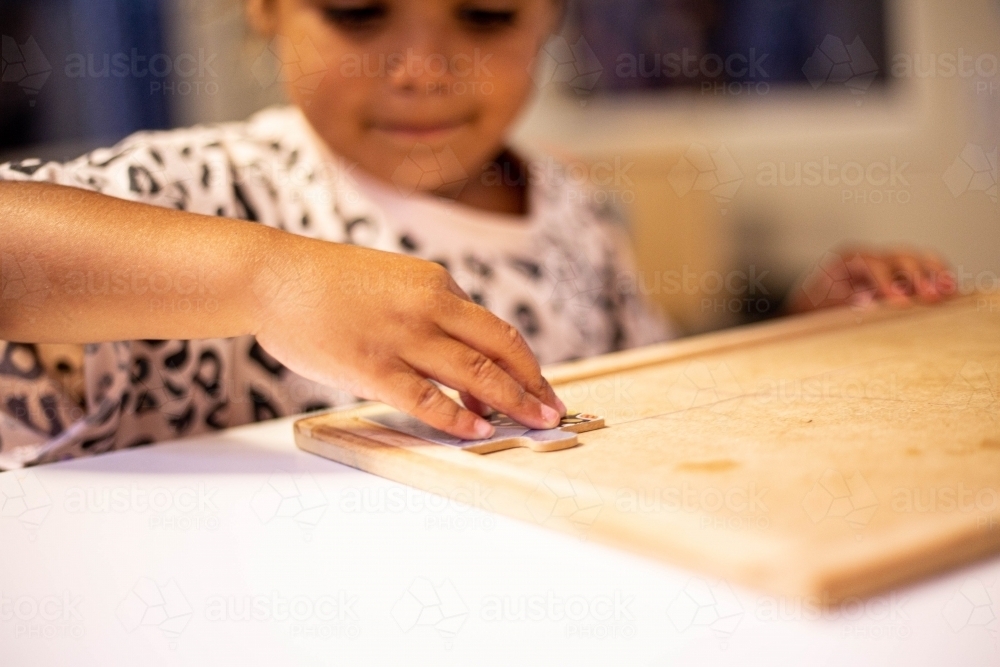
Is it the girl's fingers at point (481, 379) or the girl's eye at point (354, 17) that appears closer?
the girl's fingers at point (481, 379)

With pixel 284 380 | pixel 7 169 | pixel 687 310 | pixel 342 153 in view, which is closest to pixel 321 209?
pixel 342 153

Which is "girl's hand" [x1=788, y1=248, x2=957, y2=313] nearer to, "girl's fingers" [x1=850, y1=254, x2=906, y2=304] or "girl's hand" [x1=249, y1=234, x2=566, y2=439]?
"girl's fingers" [x1=850, y1=254, x2=906, y2=304]

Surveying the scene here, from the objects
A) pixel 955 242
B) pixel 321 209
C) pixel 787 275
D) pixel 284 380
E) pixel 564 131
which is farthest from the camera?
pixel 564 131

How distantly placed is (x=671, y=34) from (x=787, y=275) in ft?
2.39

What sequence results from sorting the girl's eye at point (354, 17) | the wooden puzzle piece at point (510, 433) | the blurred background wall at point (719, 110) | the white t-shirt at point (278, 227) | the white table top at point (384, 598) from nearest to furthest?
the white table top at point (384, 598) → the wooden puzzle piece at point (510, 433) → the white t-shirt at point (278, 227) → the girl's eye at point (354, 17) → the blurred background wall at point (719, 110)

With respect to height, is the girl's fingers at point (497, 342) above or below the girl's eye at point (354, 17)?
below

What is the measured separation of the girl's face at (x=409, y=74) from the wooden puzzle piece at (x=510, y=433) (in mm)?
444

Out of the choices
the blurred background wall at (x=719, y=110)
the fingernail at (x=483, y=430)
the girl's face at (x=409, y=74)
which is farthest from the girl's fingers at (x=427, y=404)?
the blurred background wall at (x=719, y=110)

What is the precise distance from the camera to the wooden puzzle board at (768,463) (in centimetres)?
36

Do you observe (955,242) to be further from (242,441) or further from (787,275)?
(242,441)

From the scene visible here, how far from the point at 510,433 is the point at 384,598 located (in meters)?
0.18

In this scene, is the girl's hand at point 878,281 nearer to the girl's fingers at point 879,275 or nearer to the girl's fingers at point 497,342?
the girl's fingers at point 879,275

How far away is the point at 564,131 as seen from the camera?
114 inches

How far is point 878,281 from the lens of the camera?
1009mm
